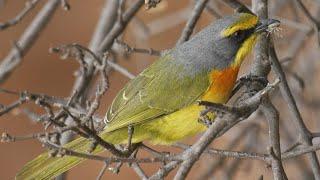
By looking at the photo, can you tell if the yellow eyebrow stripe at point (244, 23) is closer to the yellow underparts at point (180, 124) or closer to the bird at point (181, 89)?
the bird at point (181, 89)

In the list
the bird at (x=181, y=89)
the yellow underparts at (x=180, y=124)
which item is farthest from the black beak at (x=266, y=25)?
the yellow underparts at (x=180, y=124)

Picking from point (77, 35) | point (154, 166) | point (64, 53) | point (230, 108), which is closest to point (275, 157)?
point (230, 108)

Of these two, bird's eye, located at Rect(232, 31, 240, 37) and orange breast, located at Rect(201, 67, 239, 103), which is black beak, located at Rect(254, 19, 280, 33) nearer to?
bird's eye, located at Rect(232, 31, 240, 37)

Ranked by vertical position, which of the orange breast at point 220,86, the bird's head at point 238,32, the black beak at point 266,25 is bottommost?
the orange breast at point 220,86

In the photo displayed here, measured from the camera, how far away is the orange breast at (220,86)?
256 centimetres

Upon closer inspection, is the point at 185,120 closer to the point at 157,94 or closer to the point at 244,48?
the point at 157,94

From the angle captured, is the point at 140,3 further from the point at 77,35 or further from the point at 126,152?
the point at 77,35

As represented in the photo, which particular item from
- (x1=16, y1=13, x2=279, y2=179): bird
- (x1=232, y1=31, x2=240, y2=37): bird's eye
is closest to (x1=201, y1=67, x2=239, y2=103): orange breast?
(x1=16, y1=13, x2=279, y2=179): bird

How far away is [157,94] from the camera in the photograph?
2625 mm

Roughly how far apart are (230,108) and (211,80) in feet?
2.88

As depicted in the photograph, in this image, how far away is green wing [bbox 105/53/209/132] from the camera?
2564 mm

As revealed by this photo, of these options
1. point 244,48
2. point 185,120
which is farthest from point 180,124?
point 244,48

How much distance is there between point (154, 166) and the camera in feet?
18.2

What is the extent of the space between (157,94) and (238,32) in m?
0.43
